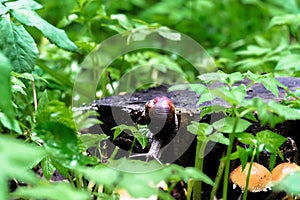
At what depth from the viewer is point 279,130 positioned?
1.84 m

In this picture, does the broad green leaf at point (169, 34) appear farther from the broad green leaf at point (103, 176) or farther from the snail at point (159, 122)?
the broad green leaf at point (103, 176)

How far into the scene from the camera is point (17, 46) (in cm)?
167

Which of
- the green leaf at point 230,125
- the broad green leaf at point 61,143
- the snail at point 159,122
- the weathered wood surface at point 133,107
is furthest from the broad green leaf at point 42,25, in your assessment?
the green leaf at point 230,125

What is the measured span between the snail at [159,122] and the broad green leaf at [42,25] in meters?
0.48

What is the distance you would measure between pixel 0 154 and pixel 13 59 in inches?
36.4

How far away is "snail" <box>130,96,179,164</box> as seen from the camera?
155 cm

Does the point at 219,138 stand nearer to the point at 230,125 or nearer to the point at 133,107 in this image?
the point at 230,125

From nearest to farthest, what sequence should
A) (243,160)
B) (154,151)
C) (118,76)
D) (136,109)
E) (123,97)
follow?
1. (243,160)
2. (154,151)
3. (136,109)
4. (123,97)
5. (118,76)

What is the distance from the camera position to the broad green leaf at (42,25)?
1.71 metres

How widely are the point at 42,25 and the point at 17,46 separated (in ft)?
0.62

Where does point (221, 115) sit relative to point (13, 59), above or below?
below

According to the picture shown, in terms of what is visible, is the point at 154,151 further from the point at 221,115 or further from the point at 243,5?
the point at 243,5

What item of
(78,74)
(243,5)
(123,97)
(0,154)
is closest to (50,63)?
(78,74)

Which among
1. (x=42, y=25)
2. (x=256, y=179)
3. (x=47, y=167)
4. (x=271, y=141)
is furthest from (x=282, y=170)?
(x=42, y=25)
